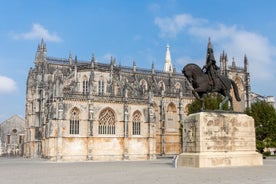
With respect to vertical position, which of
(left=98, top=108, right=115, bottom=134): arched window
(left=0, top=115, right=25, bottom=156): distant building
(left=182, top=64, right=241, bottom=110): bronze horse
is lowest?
(left=0, top=115, right=25, bottom=156): distant building

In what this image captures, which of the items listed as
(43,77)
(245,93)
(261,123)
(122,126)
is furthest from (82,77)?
(245,93)

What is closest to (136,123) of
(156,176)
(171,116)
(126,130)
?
(126,130)

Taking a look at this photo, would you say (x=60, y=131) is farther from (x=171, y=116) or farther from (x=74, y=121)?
(x=171, y=116)

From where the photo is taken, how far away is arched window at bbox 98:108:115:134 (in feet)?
148

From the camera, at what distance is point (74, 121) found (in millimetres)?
43438

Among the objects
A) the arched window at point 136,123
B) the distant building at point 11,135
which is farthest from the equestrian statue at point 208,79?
the distant building at point 11,135

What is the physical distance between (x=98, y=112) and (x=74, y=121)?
315 cm

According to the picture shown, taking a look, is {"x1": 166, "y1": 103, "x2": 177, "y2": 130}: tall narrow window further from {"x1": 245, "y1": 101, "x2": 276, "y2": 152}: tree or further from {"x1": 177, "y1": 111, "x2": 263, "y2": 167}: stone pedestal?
{"x1": 177, "y1": 111, "x2": 263, "y2": 167}: stone pedestal

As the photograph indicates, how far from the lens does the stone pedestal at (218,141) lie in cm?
2039

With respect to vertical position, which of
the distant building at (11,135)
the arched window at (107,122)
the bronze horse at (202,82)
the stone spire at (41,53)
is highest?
the stone spire at (41,53)

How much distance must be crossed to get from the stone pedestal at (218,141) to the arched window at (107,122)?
2401cm

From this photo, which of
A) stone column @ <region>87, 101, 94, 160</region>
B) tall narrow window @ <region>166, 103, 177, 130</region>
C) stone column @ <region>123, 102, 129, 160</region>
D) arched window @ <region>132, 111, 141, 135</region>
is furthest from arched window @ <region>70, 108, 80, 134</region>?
tall narrow window @ <region>166, 103, 177, 130</region>

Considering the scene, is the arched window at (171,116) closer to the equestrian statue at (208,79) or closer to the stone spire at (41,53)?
the stone spire at (41,53)

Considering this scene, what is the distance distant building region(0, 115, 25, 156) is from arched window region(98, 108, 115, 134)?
42.7 metres
